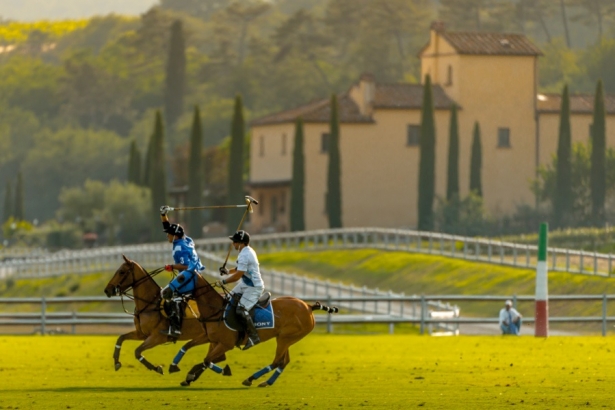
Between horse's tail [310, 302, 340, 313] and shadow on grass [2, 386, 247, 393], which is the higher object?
A: horse's tail [310, 302, 340, 313]

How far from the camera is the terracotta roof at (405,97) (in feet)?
287

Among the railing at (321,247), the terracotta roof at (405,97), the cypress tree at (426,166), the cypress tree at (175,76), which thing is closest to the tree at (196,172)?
the railing at (321,247)

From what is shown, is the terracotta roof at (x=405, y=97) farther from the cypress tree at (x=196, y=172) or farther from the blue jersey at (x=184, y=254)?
the blue jersey at (x=184, y=254)

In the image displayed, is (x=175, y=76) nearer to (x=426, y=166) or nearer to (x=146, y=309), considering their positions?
(x=426, y=166)

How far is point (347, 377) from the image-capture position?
2155 centimetres

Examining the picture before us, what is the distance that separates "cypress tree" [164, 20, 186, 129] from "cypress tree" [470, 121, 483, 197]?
246 ft

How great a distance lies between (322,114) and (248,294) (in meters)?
69.0

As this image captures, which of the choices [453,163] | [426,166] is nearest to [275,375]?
[426,166]

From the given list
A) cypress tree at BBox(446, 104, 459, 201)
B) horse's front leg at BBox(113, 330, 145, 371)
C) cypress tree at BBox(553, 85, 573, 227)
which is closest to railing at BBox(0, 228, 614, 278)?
cypress tree at BBox(446, 104, 459, 201)

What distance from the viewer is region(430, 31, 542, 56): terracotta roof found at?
88.9m

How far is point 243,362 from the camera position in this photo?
25422mm

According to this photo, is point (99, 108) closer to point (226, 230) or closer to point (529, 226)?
point (226, 230)

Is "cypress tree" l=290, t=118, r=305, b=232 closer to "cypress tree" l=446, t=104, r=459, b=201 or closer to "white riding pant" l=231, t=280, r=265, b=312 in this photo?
"cypress tree" l=446, t=104, r=459, b=201

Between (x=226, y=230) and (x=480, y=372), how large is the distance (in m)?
66.6
